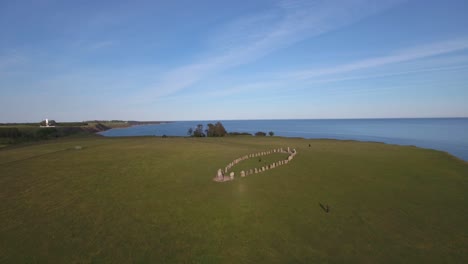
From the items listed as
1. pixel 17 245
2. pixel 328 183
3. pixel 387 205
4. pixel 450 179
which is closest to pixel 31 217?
pixel 17 245

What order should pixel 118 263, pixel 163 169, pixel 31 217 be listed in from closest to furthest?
pixel 118 263
pixel 31 217
pixel 163 169

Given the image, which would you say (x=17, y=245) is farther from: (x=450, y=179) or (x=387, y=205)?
(x=450, y=179)

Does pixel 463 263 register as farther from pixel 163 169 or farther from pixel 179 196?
pixel 163 169

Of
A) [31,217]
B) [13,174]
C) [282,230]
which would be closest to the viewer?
[282,230]

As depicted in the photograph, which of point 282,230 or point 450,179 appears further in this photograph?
point 450,179

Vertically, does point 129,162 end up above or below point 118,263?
above

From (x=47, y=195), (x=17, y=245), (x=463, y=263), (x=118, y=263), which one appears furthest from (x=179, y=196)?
(x=463, y=263)
